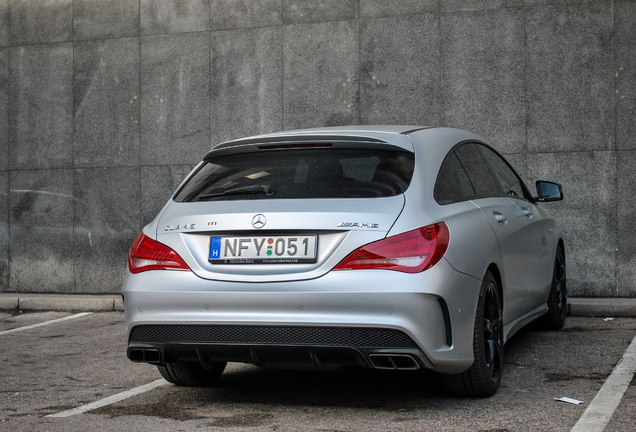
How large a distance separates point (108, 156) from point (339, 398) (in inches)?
287

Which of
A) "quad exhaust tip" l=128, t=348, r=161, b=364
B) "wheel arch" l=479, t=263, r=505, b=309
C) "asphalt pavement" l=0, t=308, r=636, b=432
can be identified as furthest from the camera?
"wheel arch" l=479, t=263, r=505, b=309

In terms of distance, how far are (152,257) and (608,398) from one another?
2.74m

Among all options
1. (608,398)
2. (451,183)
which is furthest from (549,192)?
(608,398)

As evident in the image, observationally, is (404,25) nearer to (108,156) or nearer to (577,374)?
(108,156)

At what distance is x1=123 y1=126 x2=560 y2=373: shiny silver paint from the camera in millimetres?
3857

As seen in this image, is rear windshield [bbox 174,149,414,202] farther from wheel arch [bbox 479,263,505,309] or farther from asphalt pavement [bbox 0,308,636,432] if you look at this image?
asphalt pavement [bbox 0,308,636,432]

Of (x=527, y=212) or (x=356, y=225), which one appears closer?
(x=356, y=225)

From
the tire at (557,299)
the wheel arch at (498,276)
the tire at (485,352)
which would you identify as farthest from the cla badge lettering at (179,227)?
the tire at (557,299)

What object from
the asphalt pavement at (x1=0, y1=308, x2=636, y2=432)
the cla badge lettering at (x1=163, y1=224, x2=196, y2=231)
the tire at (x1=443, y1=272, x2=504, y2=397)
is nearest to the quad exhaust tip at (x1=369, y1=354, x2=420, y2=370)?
the asphalt pavement at (x1=0, y1=308, x2=636, y2=432)

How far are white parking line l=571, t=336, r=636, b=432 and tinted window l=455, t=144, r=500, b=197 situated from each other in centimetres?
144

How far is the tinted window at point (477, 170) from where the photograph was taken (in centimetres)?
508

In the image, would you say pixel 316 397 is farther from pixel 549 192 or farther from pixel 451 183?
pixel 549 192

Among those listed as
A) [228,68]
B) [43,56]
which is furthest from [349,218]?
[43,56]

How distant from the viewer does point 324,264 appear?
3922 mm
